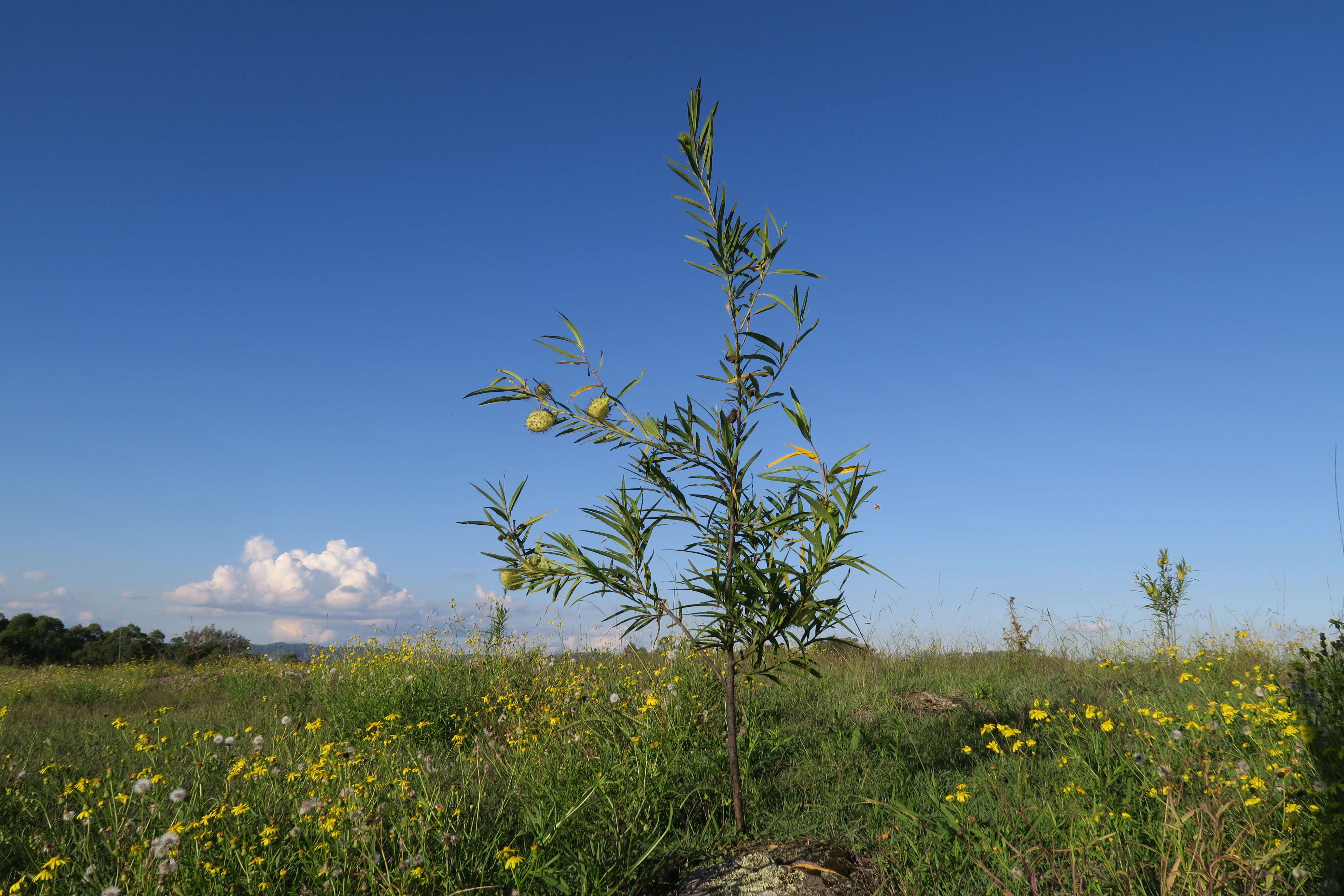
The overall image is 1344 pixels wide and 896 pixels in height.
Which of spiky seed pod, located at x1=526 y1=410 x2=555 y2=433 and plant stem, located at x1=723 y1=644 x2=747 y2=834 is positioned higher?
spiky seed pod, located at x1=526 y1=410 x2=555 y2=433

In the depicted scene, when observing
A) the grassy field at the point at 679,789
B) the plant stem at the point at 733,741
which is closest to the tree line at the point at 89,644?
the grassy field at the point at 679,789

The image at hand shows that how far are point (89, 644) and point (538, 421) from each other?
24.3m

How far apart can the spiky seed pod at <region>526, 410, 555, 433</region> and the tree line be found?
63.2 ft

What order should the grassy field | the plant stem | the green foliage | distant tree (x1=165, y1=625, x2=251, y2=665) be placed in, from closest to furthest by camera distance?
the green foliage → the grassy field → the plant stem → distant tree (x1=165, y1=625, x2=251, y2=665)

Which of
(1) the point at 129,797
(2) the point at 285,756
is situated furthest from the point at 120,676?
(1) the point at 129,797

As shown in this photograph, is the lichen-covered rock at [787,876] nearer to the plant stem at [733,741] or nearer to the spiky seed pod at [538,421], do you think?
the plant stem at [733,741]

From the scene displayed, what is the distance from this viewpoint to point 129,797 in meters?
4.36

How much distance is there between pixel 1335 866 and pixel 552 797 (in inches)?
146

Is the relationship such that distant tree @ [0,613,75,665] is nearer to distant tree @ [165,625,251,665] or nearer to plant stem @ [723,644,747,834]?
distant tree @ [165,625,251,665]

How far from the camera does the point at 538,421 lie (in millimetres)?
3658

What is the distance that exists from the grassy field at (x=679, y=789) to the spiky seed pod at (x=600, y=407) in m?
1.96

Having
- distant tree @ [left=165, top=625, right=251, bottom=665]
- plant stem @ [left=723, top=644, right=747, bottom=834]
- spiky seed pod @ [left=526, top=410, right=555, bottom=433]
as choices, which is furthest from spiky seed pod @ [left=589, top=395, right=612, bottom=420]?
distant tree @ [left=165, top=625, right=251, bottom=665]

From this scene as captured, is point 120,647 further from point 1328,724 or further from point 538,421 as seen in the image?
point 1328,724

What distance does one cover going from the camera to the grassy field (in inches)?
127
